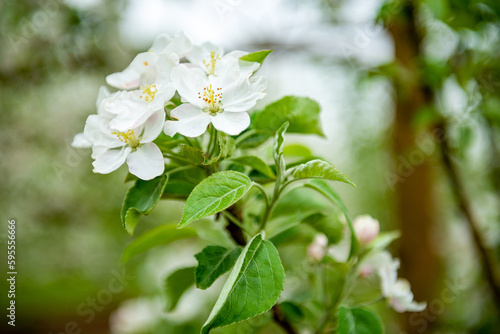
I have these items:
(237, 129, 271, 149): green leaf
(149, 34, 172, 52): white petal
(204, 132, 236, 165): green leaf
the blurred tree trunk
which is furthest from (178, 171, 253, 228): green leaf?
the blurred tree trunk

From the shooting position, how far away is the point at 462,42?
1127 mm

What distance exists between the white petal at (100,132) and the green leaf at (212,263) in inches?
6.7

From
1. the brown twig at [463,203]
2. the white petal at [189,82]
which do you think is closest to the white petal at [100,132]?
the white petal at [189,82]

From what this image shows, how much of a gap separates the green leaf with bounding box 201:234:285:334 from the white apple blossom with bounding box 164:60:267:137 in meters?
0.14

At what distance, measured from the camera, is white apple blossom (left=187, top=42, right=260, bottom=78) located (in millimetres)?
514

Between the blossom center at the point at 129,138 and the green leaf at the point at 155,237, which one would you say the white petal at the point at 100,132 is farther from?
the green leaf at the point at 155,237

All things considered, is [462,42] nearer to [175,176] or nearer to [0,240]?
[175,176]

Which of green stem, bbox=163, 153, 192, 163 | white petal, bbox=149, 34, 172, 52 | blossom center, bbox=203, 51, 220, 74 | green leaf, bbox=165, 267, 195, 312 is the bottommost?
green leaf, bbox=165, 267, 195, 312

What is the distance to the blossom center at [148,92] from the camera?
0.50 m

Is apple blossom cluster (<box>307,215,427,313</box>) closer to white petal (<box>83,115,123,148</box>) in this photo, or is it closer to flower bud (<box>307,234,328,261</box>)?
flower bud (<box>307,234,328,261</box>)

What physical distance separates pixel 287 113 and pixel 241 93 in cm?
9

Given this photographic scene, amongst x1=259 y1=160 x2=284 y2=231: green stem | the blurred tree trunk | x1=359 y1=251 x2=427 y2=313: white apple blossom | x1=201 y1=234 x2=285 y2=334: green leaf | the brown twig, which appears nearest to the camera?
x1=201 y1=234 x2=285 y2=334: green leaf

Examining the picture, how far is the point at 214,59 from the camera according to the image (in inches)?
22.1

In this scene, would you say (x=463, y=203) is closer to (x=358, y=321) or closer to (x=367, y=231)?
(x=367, y=231)
